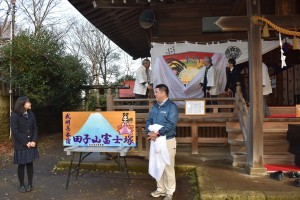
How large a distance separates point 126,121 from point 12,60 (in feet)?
24.6

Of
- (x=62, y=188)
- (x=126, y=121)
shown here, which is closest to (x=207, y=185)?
(x=126, y=121)

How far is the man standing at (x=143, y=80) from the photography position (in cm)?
931

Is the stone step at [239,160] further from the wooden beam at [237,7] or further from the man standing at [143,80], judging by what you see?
the wooden beam at [237,7]

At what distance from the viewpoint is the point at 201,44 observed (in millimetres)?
9711

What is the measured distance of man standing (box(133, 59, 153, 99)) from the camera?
30.5 feet

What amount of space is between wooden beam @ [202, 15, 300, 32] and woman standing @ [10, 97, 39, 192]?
12.1ft

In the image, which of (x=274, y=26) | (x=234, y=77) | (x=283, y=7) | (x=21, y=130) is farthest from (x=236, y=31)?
(x=21, y=130)

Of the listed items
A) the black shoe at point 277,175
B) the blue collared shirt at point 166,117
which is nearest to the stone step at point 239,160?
the black shoe at point 277,175

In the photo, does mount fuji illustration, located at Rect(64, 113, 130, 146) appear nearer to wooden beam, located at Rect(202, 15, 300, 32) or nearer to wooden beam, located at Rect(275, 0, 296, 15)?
wooden beam, located at Rect(202, 15, 300, 32)

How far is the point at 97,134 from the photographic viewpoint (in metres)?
6.14

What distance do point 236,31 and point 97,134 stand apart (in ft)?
11.1

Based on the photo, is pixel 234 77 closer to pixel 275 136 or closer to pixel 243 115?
pixel 243 115

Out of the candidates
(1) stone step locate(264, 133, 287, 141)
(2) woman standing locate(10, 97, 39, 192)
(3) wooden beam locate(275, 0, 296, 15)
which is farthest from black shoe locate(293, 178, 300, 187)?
(2) woman standing locate(10, 97, 39, 192)

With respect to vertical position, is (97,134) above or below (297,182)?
above
